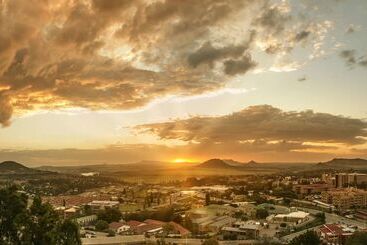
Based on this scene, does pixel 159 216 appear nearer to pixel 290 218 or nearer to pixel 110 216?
pixel 110 216

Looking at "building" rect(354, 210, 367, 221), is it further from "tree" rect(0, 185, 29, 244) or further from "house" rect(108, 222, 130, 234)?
"tree" rect(0, 185, 29, 244)

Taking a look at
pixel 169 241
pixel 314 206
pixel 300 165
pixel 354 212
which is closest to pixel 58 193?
pixel 314 206

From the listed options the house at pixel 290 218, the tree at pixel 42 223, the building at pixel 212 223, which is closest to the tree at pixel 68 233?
the tree at pixel 42 223

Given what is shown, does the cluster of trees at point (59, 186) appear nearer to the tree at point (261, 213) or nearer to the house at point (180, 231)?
the tree at point (261, 213)

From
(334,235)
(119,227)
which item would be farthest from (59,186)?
(334,235)

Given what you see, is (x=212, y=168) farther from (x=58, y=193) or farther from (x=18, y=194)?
(x=18, y=194)

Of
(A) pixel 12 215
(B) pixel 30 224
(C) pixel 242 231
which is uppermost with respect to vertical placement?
(A) pixel 12 215
